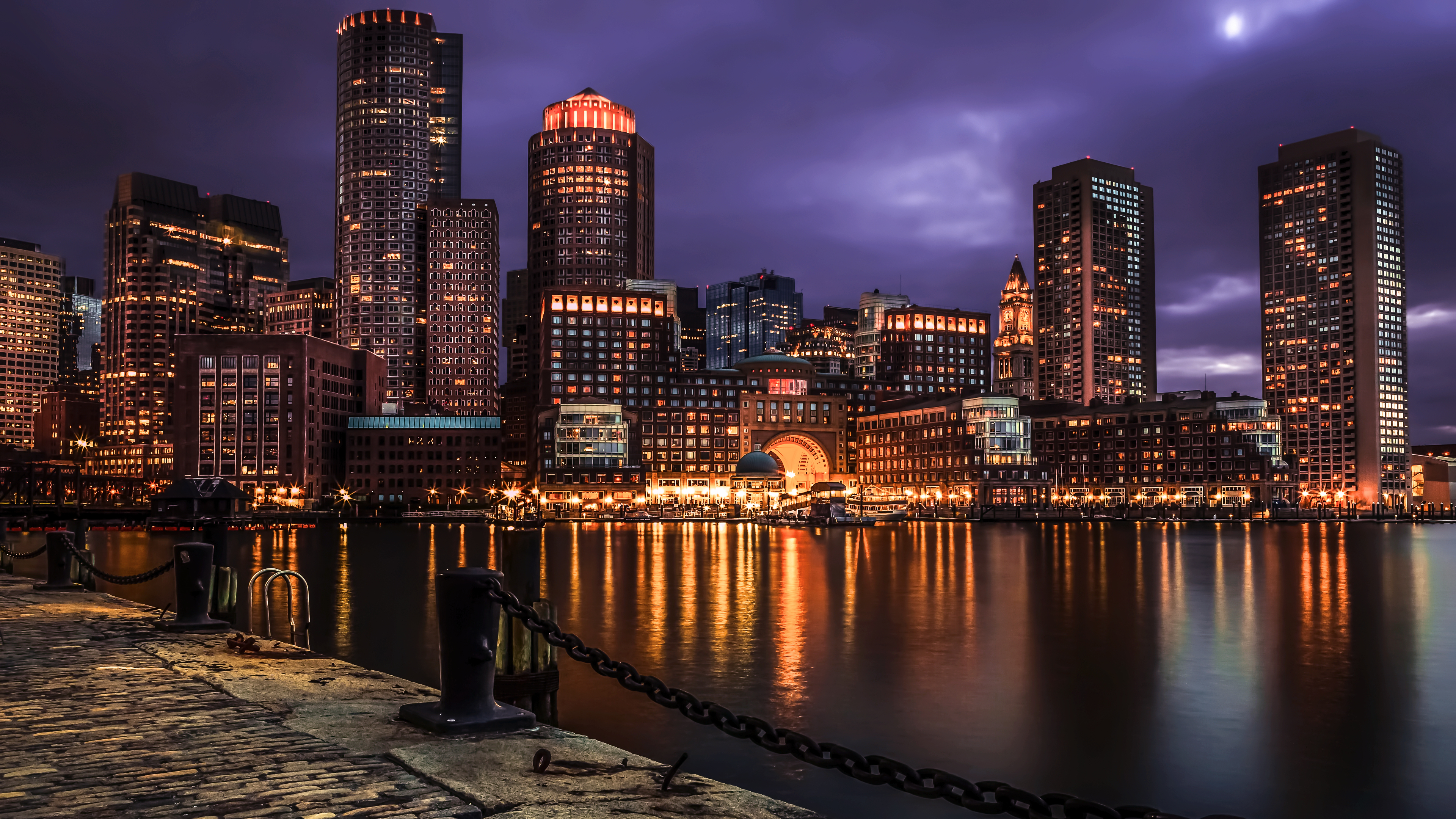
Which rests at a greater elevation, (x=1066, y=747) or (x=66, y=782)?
(x=66, y=782)

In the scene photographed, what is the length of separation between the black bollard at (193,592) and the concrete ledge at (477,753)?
5.00 meters

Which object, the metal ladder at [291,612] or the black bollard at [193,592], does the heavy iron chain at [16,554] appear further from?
the black bollard at [193,592]

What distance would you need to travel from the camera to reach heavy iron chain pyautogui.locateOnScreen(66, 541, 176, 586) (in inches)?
1042

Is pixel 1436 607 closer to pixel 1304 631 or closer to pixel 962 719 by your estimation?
pixel 1304 631

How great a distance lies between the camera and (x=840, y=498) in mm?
189250

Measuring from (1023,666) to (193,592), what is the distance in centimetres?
2450

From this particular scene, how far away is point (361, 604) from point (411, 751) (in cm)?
4116

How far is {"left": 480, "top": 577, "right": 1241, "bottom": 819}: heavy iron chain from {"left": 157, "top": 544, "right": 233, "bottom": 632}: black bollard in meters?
15.6

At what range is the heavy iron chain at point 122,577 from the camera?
2647cm

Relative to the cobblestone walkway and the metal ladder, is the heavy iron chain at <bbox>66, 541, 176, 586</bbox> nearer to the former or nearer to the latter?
the metal ladder

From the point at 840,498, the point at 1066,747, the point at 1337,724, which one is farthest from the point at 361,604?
the point at 840,498

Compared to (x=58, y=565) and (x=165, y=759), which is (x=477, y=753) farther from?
(x=58, y=565)

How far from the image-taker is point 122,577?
3512 cm

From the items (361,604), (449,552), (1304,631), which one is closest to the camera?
(1304,631)
